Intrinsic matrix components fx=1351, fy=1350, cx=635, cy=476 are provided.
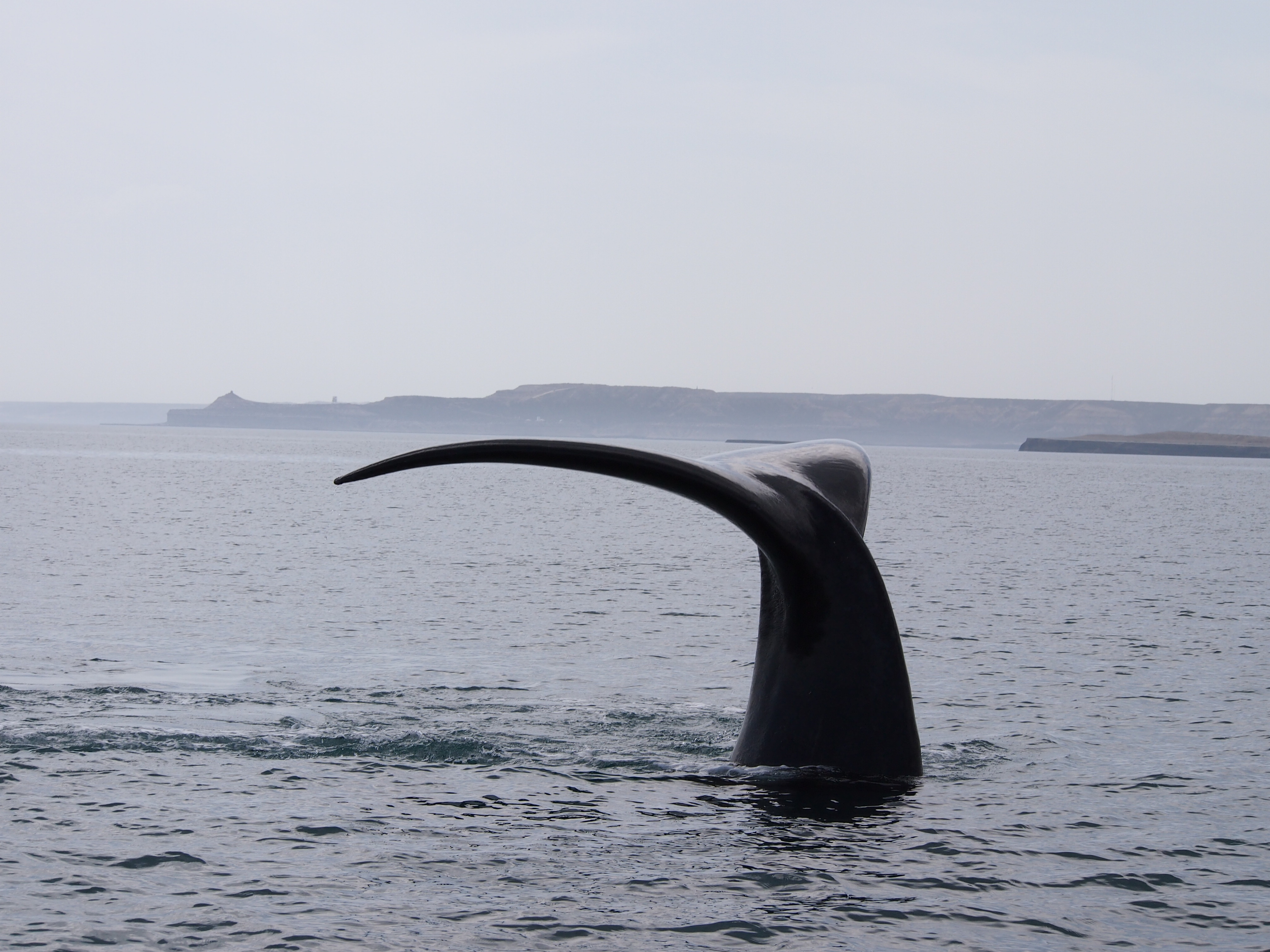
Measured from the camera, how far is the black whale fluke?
8.64 meters

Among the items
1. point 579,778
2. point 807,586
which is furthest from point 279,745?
point 807,586

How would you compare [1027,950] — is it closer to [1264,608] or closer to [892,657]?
[892,657]

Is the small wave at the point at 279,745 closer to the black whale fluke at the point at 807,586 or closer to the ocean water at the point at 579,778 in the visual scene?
the ocean water at the point at 579,778

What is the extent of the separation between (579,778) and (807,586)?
9.95ft

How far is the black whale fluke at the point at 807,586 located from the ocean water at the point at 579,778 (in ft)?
1.53

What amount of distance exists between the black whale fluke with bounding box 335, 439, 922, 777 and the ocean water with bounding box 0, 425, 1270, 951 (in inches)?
18.3

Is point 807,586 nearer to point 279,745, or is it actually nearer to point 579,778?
point 579,778

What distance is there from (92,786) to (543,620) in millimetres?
14015

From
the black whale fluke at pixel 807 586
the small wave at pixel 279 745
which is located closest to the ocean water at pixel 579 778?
the small wave at pixel 279 745

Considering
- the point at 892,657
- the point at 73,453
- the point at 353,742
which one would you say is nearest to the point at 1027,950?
the point at 892,657

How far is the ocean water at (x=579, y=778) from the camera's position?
7934mm

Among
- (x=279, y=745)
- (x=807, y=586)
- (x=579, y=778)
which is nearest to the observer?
(x=807, y=586)

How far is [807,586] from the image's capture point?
9352 millimetres

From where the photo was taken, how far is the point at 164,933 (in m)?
7.45
